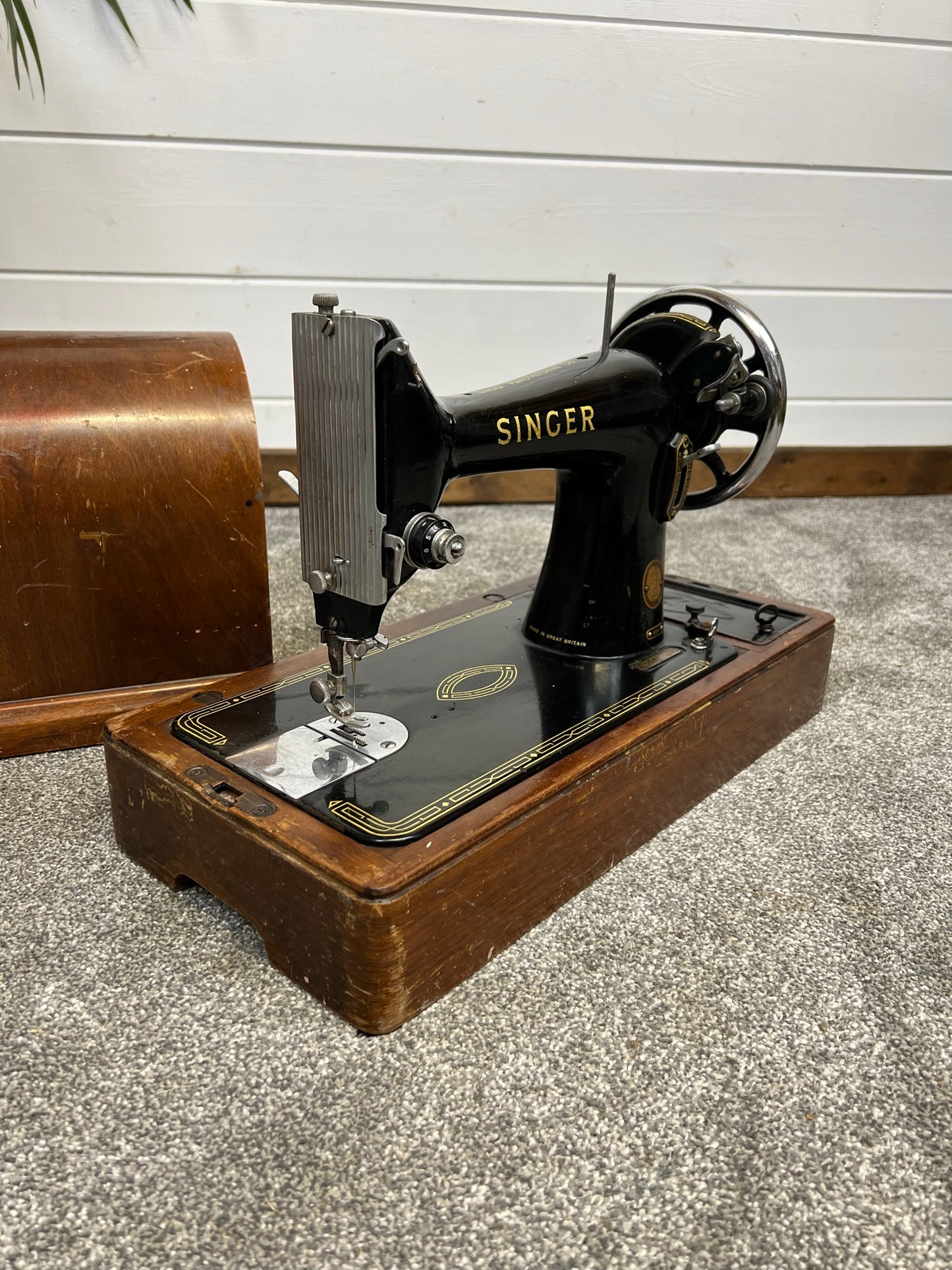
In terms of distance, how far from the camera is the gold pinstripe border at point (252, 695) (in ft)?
3.52

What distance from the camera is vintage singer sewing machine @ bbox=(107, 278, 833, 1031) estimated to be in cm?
91

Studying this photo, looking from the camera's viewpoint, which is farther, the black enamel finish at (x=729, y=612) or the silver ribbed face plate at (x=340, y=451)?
the black enamel finish at (x=729, y=612)

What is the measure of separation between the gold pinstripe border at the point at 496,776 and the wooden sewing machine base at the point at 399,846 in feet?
0.04

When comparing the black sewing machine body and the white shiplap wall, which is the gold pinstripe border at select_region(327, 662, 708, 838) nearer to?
the black sewing machine body

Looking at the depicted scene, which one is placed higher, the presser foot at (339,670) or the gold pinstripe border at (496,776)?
the presser foot at (339,670)

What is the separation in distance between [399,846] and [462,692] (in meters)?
0.32

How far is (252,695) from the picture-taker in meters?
1.16

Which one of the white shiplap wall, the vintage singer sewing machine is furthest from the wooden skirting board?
the vintage singer sewing machine

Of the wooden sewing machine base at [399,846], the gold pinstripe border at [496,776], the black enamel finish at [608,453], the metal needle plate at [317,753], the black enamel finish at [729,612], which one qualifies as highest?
the black enamel finish at [608,453]

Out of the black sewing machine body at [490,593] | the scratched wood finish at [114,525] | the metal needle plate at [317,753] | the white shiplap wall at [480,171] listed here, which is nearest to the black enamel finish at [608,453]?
the black sewing machine body at [490,593]

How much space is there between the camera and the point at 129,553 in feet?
4.37

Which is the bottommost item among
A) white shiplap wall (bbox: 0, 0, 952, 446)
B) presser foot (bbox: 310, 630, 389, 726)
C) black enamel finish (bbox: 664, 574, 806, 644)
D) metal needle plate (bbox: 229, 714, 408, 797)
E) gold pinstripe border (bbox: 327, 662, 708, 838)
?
gold pinstripe border (bbox: 327, 662, 708, 838)

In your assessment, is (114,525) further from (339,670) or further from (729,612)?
(729,612)

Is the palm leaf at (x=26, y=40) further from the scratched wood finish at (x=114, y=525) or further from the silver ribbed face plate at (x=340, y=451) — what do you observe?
the silver ribbed face plate at (x=340, y=451)
